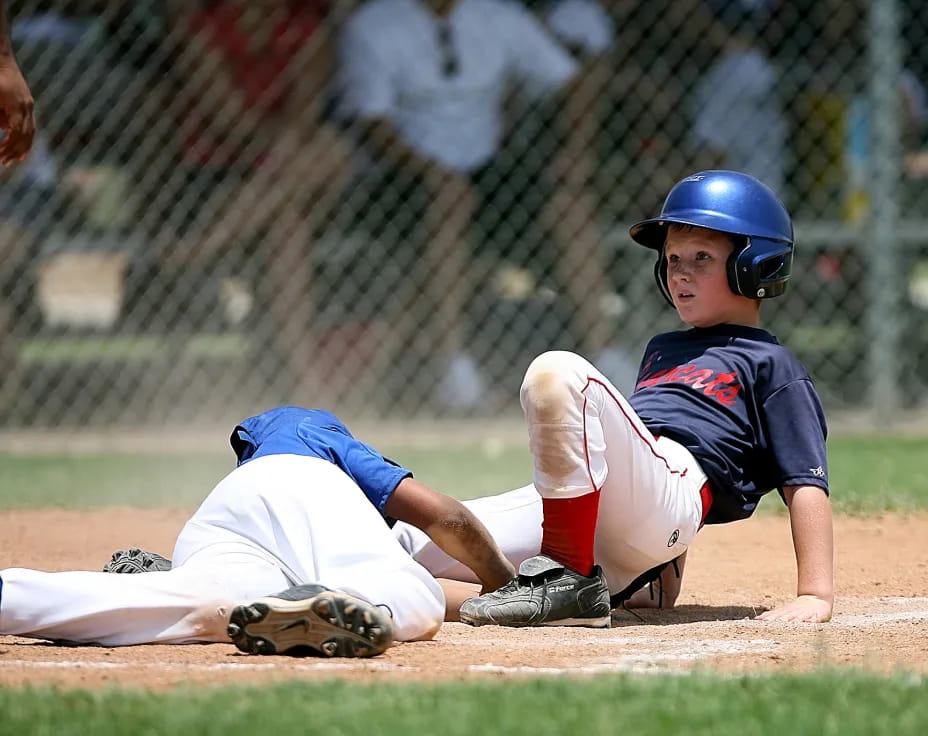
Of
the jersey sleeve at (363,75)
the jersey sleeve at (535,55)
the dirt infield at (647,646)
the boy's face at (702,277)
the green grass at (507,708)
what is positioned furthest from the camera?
the jersey sleeve at (535,55)

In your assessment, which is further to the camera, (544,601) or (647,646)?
(544,601)

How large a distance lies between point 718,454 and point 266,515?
42.7 inches

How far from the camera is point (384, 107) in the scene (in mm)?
7602

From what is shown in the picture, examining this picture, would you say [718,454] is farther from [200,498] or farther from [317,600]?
[200,498]

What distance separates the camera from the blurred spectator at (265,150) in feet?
25.2

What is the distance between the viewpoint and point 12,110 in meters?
4.26

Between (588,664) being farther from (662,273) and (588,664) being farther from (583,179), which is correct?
(583,179)

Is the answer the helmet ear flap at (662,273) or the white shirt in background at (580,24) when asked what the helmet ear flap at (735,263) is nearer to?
the helmet ear flap at (662,273)

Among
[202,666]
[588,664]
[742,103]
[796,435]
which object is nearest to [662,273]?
[796,435]

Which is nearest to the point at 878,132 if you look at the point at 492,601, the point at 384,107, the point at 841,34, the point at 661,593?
the point at 841,34

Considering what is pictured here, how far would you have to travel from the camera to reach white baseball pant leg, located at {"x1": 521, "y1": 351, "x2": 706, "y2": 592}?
3154 millimetres

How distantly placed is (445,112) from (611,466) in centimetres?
471

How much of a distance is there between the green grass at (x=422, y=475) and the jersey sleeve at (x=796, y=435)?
80.4 inches

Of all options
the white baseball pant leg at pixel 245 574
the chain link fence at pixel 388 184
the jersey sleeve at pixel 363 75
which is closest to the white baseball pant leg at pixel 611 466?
the white baseball pant leg at pixel 245 574
